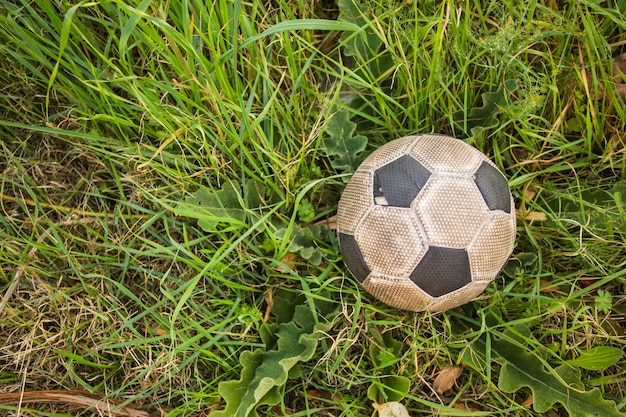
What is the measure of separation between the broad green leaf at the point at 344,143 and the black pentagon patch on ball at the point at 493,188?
21.7 inches

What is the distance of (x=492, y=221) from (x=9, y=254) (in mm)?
2152

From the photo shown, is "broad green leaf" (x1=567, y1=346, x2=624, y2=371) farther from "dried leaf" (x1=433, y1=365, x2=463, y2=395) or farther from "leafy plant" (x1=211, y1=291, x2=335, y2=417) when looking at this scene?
"leafy plant" (x1=211, y1=291, x2=335, y2=417)

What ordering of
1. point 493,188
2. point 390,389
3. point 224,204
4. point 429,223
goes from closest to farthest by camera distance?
point 429,223
point 493,188
point 390,389
point 224,204

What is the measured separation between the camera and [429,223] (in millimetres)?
1856

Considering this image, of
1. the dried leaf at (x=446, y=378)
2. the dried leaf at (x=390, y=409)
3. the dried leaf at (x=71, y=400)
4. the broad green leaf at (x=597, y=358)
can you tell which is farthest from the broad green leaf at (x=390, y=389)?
the dried leaf at (x=71, y=400)

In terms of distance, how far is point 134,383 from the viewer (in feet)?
7.82

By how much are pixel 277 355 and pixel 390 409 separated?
52 centimetres

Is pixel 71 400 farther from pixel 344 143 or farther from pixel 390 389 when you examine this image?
pixel 344 143

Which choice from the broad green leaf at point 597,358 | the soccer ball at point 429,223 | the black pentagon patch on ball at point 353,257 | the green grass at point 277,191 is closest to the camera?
the soccer ball at point 429,223

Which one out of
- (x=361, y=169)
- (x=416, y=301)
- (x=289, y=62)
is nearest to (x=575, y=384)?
(x=416, y=301)

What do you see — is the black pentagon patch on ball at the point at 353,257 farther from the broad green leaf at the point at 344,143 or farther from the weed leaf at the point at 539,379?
the weed leaf at the point at 539,379

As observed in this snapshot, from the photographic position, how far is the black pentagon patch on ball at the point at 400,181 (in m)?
1.89

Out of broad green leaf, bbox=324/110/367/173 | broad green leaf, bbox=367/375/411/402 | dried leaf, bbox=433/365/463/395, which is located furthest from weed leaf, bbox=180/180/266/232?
dried leaf, bbox=433/365/463/395

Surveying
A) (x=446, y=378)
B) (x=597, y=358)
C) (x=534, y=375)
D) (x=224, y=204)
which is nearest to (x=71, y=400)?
(x=224, y=204)
